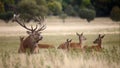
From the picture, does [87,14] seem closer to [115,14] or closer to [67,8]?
[67,8]

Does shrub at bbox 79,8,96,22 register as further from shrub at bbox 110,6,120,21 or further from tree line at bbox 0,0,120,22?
shrub at bbox 110,6,120,21

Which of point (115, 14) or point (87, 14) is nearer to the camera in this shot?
point (115, 14)

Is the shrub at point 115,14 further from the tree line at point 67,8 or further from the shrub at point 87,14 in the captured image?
the shrub at point 87,14

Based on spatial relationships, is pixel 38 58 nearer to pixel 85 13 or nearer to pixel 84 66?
pixel 84 66

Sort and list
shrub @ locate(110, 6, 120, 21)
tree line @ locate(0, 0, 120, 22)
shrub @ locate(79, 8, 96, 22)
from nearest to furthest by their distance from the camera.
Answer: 1. shrub @ locate(110, 6, 120, 21)
2. tree line @ locate(0, 0, 120, 22)
3. shrub @ locate(79, 8, 96, 22)

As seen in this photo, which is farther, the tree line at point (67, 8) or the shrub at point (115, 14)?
the tree line at point (67, 8)

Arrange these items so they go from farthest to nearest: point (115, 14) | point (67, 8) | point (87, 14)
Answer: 1. point (67, 8)
2. point (87, 14)
3. point (115, 14)

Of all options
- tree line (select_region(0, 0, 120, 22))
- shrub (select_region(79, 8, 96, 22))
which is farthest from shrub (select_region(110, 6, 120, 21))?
shrub (select_region(79, 8, 96, 22))

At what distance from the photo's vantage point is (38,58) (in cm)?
1067

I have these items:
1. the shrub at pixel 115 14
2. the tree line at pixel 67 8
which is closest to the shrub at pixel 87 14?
the tree line at pixel 67 8

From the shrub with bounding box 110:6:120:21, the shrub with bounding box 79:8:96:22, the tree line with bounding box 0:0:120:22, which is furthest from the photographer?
the shrub with bounding box 79:8:96:22

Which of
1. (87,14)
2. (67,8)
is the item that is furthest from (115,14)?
(67,8)

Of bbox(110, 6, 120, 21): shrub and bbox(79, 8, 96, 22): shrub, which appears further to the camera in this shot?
bbox(79, 8, 96, 22): shrub

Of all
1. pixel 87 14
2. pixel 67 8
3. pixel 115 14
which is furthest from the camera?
pixel 67 8
